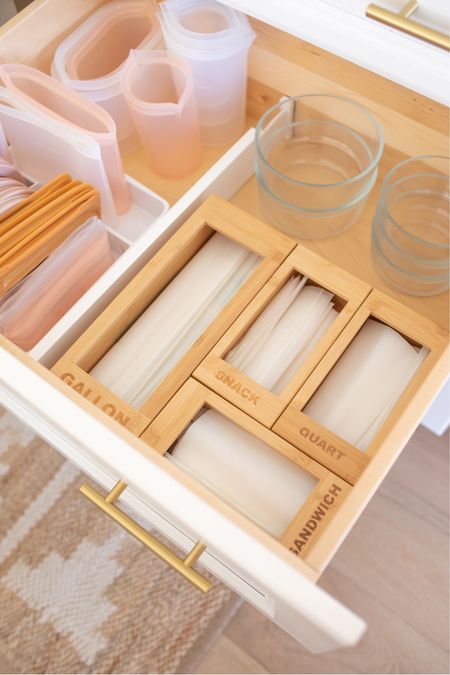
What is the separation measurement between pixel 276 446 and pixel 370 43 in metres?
0.39

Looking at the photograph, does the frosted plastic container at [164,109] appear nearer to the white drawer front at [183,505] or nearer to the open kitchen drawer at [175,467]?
the open kitchen drawer at [175,467]

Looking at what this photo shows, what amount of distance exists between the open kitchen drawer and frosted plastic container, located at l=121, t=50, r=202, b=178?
0.03 m

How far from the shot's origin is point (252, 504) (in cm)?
64

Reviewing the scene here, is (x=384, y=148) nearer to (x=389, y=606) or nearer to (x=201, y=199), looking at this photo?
(x=201, y=199)

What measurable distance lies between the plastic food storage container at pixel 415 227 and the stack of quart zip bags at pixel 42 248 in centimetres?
33

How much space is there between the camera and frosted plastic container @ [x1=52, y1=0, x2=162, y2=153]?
0.83 m

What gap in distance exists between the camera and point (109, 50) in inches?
35.1

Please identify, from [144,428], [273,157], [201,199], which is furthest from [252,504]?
[273,157]

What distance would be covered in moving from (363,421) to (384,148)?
372mm

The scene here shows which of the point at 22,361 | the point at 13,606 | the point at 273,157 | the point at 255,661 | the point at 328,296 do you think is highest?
the point at 273,157

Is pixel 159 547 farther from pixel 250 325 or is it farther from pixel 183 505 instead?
pixel 250 325

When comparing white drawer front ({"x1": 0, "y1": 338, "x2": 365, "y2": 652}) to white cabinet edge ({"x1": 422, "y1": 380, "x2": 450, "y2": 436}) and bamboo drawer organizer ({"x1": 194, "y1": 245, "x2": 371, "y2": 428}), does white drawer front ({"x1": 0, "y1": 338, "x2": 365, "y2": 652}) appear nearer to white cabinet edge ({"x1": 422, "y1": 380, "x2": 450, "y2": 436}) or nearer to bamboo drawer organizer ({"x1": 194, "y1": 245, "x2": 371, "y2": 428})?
bamboo drawer organizer ({"x1": 194, "y1": 245, "x2": 371, "y2": 428})

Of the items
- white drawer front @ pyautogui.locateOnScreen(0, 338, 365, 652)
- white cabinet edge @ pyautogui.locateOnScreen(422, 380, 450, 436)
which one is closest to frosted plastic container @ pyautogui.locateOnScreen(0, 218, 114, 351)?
white drawer front @ pyautogui.locateOnScreen(0, 338, 365, 652)

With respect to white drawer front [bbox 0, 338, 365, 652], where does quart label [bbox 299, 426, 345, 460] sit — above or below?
above
